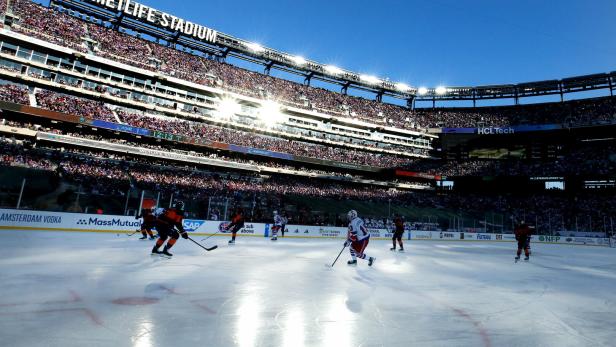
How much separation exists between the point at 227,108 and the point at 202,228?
26.1 m

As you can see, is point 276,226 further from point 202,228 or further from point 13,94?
point 13,94

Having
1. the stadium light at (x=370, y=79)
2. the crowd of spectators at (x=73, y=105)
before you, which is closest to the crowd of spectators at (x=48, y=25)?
the crowd of spectators at (x=73, y=105)

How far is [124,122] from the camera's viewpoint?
3319cm

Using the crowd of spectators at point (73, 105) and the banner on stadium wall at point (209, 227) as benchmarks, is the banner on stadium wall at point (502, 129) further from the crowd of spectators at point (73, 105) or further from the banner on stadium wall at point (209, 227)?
the crowd of spectators at point (73, 105)

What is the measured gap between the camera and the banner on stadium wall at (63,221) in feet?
49.2

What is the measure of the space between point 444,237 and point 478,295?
27.0m

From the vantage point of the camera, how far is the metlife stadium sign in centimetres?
3797

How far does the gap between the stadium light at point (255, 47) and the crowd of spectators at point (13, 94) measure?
27861mm

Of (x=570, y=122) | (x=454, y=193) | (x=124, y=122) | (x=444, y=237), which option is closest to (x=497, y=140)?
(x=570, y=122)

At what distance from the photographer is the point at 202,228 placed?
20.4m

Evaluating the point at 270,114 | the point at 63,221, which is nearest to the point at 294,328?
the point at 63,221

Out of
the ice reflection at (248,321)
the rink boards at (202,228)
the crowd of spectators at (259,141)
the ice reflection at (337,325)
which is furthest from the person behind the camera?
the crowd of spectators at (259,141)

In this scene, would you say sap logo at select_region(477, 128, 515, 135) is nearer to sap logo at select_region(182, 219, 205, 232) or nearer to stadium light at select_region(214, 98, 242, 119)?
stadium light at select_region(214, 98, 242, 119)

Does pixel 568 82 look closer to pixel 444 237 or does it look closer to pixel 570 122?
pixel 570 122
